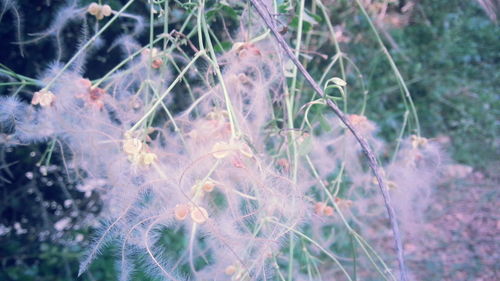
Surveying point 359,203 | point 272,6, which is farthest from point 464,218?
point 272,6

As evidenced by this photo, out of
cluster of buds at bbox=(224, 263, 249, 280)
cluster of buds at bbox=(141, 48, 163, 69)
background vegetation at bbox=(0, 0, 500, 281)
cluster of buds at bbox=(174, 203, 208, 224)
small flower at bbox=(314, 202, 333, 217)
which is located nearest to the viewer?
cluster of buds at bbox=(174, 203, 208, 224)

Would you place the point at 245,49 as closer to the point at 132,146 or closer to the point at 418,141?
the point at 132,146

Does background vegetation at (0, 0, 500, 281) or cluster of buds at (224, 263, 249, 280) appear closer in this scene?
cluster of buds at (224, 263, 249, 280)

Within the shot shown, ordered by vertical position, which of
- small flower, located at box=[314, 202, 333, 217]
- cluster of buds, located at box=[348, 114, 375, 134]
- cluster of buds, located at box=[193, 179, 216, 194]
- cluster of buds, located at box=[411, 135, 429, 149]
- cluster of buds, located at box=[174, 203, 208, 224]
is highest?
cluster of buds, located at box=[193, 179, 216, 194]

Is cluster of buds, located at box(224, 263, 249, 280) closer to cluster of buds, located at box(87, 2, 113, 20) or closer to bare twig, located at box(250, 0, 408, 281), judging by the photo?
bare twig, located at box(250, 0, 408, 281)

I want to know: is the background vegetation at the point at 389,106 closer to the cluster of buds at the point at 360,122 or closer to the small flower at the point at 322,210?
the cluster of buds at the point at 360,122

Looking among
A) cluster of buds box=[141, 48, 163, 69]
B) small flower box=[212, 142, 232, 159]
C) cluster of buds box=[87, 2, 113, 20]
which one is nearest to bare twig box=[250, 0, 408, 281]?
small flower box=[212, 142, 232, 159]

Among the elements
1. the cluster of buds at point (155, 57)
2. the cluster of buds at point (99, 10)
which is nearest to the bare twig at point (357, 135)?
the cluster of buds at point (155, 57)

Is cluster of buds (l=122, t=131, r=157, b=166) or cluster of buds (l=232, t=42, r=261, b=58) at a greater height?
cluster of buds (l=232, t=42, r=261, b=58)

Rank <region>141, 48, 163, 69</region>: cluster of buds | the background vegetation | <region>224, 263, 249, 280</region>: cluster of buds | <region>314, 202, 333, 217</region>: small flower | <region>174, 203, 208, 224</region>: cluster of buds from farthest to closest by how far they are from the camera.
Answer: the background vegetation, <region>314, 202, 333, 217</region>: small flower, <region>141, 48, 163, 69</region>: cluster of buds, <region>224, 263, 249, 280</region>: cluster of buds, <region>174, 203, 208, 224</region>: cluster of buds
